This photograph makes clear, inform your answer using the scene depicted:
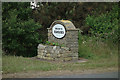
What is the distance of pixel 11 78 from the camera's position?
7.51 meters

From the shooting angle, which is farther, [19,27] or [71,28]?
[19,27]

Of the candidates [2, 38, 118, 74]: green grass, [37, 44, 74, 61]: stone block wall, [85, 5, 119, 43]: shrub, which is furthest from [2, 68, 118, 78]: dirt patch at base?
[85, 5, 119, 43]: shrub

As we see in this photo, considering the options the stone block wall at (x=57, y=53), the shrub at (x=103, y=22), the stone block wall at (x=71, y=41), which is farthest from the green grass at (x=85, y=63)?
the shrub at (x=103, y=22)

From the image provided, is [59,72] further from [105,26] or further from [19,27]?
[105,26]

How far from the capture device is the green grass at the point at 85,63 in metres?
9.22

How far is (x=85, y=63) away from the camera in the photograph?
35.4 feet

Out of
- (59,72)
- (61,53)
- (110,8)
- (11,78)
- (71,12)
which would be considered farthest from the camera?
(110,8)

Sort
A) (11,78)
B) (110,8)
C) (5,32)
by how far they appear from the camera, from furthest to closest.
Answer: (110,8), (5,32), (11,78)

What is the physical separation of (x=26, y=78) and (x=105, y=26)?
1086 centimetres

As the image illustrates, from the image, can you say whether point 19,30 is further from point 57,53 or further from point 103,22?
point 103,22

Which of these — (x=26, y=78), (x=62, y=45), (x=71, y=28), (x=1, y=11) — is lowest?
(x=26, y=78)

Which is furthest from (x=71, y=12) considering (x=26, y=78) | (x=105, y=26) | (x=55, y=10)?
(x=26, y=78)

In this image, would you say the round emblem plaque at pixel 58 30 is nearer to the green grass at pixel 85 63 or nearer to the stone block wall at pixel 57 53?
the stone block wall at pixel 57 53

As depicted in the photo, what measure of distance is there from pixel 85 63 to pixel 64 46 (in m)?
2.00
